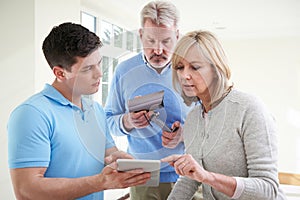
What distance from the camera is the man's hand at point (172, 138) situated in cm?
100

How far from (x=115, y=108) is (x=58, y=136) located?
186 millimetres

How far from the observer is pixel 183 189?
3.89 ft

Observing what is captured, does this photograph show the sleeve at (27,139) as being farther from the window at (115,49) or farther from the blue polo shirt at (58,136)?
the window at (115,49)

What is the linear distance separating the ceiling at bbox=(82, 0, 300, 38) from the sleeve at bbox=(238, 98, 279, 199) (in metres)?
2.00

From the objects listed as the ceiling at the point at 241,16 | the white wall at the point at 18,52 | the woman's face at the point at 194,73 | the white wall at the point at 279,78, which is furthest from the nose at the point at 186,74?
the white wall at the point at 279,78

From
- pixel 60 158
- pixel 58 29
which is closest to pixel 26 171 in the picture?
pixel 60 158

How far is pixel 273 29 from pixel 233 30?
0.63m

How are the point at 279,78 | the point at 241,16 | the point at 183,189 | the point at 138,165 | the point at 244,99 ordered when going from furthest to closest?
the point at 279,78, the point at 241,16, the point at 183,189, the point at 244,99, the point at 138,165

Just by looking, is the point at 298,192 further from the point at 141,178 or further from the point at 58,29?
the point at 58,29

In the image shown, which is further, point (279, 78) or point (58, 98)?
point (279, 78)

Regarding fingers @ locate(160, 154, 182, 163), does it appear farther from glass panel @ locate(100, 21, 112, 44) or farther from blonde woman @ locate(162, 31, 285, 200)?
glass panel @ locate(100, 21, 112, 44)

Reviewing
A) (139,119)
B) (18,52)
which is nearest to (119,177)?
(139,119)

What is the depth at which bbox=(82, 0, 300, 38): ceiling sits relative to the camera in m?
3.72

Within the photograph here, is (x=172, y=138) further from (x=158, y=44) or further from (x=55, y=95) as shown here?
(x=55, y=95)
